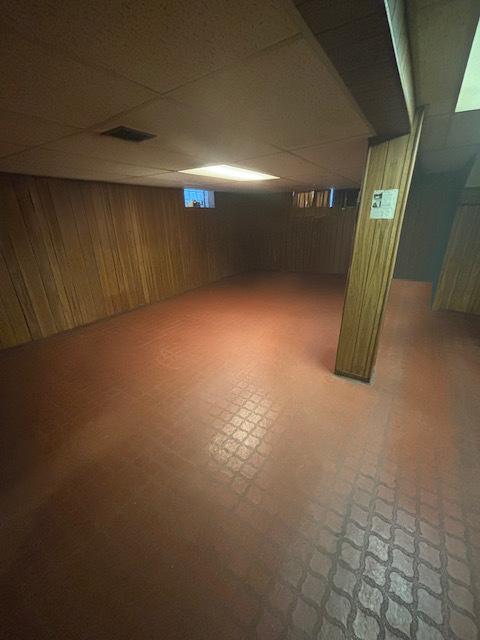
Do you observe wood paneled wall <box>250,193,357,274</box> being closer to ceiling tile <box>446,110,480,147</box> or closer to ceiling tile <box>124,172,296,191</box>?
ceiling tile <box>124,172,296,191</box>

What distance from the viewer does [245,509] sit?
1609 millimetres

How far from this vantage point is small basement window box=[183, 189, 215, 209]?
616 centimetres

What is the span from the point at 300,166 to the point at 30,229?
12.6 ft

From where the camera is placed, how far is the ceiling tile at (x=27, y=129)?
1.46 meters

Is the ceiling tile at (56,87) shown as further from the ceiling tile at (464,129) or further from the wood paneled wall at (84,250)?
the wood paneled wall at (84,250)

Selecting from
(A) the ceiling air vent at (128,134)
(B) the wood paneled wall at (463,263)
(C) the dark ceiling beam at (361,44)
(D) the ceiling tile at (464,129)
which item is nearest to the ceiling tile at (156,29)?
(C) the dark ceiling beam at (361,44)

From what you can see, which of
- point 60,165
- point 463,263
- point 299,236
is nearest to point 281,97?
point 60,165

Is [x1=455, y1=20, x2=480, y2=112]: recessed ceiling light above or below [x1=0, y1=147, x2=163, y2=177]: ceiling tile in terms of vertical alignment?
above

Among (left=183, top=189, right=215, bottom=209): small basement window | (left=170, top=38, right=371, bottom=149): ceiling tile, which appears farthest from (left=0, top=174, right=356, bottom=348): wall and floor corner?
(left=170, top=38, right=371, bottom=149): ceiling tile

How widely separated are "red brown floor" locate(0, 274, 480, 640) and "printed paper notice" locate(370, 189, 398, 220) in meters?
1.70

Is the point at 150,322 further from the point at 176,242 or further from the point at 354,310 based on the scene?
the point at 354,310

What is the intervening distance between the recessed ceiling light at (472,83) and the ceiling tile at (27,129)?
2.26 meters

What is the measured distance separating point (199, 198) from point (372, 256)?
542cm

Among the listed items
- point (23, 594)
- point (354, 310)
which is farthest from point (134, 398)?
point (354, 310)
